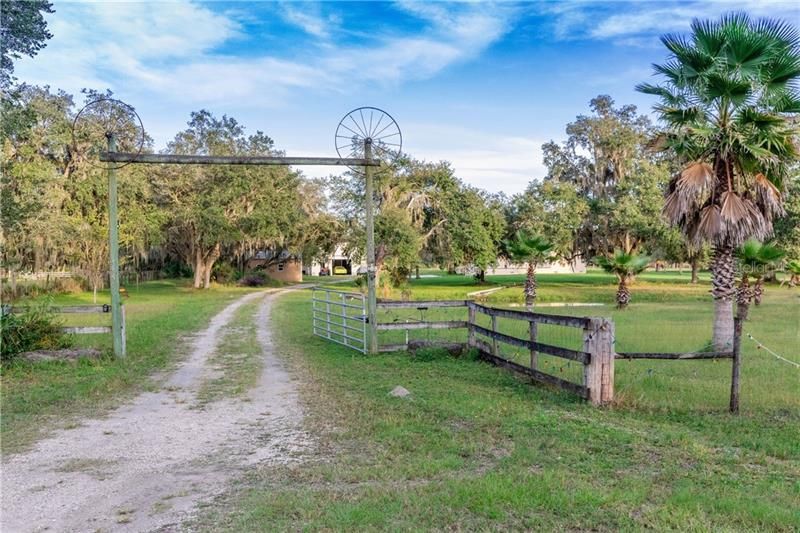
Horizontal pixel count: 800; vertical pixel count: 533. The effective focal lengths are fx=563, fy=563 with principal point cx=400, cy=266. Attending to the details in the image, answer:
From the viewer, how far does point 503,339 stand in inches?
327

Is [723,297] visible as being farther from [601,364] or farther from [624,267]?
[624,267]

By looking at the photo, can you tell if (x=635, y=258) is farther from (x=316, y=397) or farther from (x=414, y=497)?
(x=414, y=497)

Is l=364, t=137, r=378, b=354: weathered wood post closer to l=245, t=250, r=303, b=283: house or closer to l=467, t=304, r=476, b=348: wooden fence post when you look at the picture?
l=467, t=304, r=476, b=348: wooden fence post

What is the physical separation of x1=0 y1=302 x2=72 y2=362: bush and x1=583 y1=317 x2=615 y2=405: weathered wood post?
28.8ft

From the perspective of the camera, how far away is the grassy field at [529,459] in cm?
350

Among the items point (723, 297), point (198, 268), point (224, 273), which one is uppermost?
point (723, 297)

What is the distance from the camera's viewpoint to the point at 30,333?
954cm

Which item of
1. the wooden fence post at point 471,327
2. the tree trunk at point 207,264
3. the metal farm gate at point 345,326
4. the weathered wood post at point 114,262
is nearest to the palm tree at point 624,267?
the metal farm gate at point 345,326

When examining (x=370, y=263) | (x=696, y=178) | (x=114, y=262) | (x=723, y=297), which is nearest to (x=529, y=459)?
(x=370, y=263)

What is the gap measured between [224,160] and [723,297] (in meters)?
10.4

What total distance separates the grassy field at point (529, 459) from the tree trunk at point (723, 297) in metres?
3.05

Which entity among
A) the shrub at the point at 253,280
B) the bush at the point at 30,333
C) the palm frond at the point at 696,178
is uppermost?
the palm frond at the point at 696,178

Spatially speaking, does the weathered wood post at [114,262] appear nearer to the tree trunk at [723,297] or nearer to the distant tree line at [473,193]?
the distant tree line at [473,193]

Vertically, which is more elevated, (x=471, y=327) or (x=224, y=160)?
(x=224, y=160)
